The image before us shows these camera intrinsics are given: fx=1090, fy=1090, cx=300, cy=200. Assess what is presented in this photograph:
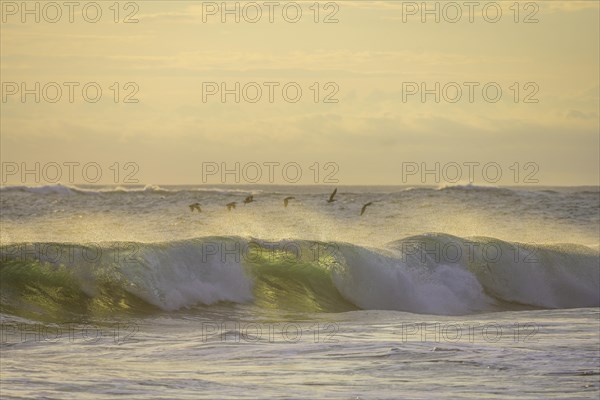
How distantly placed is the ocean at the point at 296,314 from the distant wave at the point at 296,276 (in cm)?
5

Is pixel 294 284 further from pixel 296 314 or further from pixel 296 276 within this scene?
pixel 296 314

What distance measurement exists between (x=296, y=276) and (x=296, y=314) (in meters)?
3.43

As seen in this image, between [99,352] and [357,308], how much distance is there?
29.9 ft

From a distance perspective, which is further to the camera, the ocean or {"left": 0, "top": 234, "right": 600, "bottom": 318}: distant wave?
{"left": 0, "top": 234, "right": 600, "bottom": 318}: distant wave

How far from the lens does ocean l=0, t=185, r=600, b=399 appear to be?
13109 mm

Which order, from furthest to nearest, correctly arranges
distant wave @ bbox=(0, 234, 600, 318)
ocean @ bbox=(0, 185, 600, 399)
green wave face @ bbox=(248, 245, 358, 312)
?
green wave face @ bbox=(248, 245, 358, 312) → distant wave @ bbox=(0, 234, 600, 318) → ocean @ bbox=(0, 185, 600, 399)

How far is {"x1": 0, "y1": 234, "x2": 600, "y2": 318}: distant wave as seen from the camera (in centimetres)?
2214

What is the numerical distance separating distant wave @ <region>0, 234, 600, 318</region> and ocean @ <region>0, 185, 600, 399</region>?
51 mm

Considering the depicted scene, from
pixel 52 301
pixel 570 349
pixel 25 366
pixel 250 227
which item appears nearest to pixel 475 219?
pixel 250 227

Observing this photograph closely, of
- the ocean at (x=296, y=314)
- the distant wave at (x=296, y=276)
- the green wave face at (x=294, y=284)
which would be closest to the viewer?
the ocean at (x=296, y=314)

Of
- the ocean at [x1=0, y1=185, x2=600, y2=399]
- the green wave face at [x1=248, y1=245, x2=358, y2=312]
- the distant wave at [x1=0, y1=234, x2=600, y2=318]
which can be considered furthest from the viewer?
the green wave face at [x1=248, y1=245, x2=358, y2=312]

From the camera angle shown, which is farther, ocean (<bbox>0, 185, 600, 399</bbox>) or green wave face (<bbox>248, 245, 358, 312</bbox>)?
green wave face (<bbox>248, 245, 358, 312</bbox>)

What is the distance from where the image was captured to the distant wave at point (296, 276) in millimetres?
22141

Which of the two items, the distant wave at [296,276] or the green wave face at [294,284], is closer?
the distant wave at [296,276]
